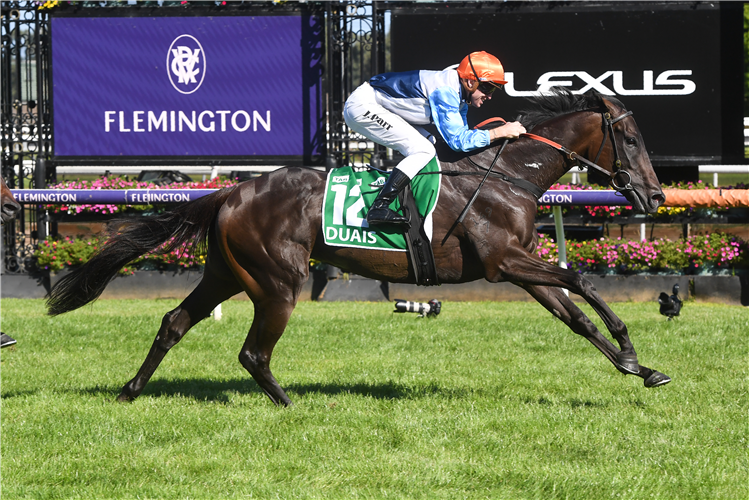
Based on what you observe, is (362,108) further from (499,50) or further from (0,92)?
(0,92)

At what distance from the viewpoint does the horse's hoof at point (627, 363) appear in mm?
5016

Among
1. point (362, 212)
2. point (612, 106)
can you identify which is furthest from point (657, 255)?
point (362, 212)

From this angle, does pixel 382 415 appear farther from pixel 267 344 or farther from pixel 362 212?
pixel 362 212

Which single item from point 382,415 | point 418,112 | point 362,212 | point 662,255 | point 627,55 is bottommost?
point 382,415

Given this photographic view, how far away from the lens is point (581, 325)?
514cm

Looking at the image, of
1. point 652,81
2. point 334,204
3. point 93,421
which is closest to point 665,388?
point 334,204

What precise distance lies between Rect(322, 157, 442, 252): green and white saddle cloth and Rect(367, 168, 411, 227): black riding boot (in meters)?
0.08

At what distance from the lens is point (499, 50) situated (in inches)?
409

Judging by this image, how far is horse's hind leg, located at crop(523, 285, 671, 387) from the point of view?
506 cm

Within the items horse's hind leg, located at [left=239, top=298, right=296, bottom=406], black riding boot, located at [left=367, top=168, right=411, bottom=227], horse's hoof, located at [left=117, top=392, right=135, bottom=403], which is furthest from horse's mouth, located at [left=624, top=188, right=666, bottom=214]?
horse's hoof, located at [left=117, top=392, right=135, bottom=403]

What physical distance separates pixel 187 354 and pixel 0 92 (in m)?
5.99

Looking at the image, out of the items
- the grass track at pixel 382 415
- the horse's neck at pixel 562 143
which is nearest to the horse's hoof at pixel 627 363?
the grass track at pixel 382 415

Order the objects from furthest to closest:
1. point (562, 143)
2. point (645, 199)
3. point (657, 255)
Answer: point (657, 255) → point (562, 143) → point (645, 199)

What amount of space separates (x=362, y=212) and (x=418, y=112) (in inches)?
30.1
